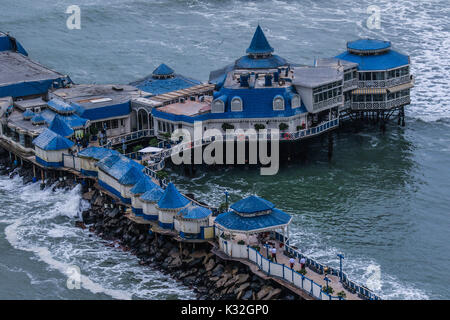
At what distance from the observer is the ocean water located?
8125 centimetres

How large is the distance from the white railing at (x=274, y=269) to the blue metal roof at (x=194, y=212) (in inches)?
110

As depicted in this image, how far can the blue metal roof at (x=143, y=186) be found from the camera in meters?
86.5

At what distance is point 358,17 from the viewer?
163875 mm

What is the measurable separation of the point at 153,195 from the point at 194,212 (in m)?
5.60

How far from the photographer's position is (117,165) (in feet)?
306

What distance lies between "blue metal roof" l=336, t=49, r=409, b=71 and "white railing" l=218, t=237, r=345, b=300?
4554cm

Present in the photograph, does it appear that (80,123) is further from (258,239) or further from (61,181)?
(258,239)

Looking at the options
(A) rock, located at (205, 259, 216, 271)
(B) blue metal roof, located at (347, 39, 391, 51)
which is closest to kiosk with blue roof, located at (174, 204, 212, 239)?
(A) rock, located at (205, 259, 216, 271)

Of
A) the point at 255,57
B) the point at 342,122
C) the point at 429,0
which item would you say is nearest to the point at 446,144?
the point at 342,122

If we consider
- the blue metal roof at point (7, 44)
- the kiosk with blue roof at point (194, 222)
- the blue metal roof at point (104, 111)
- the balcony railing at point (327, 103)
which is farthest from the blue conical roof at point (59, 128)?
the blue metal roof at point (7, 44)

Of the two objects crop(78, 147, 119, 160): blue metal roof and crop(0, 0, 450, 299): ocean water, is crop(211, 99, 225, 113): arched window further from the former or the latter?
crop(78, 147, 119, 160): blue metal roof

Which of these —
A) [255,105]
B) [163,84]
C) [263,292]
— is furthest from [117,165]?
[263,292]

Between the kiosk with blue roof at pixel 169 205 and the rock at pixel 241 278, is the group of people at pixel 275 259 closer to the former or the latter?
the rock at pixel 241 278
